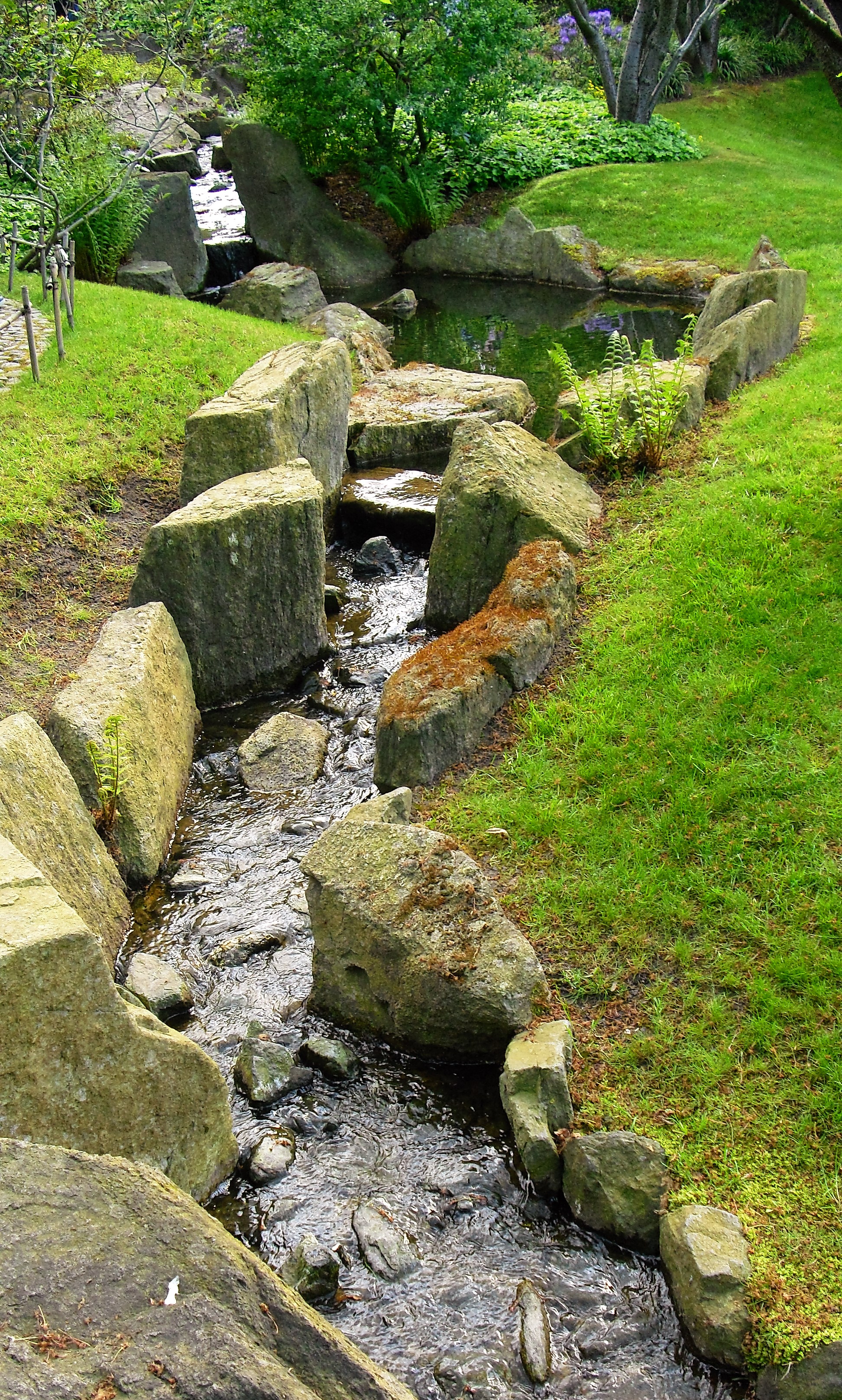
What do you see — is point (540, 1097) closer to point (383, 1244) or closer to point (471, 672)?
point (383, 1244)

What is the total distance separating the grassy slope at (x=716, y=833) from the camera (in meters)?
4.29

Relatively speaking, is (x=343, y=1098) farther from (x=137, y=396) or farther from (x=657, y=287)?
(x=657, y=287)

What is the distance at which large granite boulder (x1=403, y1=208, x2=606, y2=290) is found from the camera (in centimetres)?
2030

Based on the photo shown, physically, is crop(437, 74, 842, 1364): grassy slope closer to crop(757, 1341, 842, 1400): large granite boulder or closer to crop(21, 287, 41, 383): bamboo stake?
crop(757, 1341, 842, 1400): large granite boulder

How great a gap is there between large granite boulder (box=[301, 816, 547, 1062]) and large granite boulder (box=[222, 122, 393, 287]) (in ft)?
62.4

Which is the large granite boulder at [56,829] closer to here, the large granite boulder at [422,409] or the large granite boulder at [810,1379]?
the large granite boulder at [810,1379]

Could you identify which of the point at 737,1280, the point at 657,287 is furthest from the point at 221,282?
the point at 737,1280

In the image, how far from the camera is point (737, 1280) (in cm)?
374

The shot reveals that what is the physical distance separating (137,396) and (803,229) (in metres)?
13.4

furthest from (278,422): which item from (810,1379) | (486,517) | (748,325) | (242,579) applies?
(810,1379)

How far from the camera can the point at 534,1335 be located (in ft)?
12.4

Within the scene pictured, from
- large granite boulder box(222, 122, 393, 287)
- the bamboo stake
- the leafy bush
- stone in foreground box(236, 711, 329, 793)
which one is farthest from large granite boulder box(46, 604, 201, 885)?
the leafy bush

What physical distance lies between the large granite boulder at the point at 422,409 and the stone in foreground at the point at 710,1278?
8811 millimetres

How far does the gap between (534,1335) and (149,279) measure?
1669 centimetres
